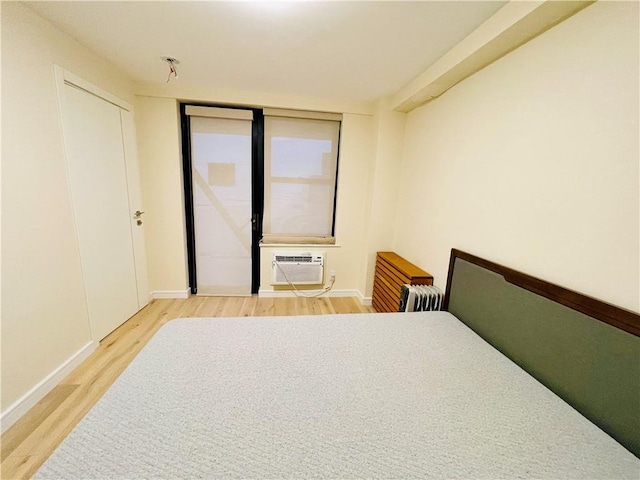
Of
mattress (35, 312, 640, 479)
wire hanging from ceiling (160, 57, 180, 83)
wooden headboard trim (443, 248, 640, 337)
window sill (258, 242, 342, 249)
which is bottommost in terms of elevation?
mattress (35, 312, 640, 479)

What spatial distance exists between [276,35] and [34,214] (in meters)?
1.90

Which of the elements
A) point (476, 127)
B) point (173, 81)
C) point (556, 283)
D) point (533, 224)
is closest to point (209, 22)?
point (173, 81)

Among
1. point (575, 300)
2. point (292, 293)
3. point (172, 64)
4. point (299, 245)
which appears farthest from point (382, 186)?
point (172, 64)

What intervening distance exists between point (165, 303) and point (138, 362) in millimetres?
2033

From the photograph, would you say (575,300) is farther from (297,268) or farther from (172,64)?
(172,64)

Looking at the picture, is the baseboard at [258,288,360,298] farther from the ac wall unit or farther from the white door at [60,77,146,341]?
the white door at [60,77,146,341]

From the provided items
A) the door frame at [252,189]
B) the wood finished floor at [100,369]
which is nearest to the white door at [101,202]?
the wood finished floor at [100,369]

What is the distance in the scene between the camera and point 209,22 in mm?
1571

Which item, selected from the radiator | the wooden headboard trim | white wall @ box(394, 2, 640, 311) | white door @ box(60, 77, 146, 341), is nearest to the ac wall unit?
the radiator

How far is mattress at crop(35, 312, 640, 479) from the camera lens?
2.52 ft

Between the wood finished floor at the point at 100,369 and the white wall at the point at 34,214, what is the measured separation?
0.16 metres

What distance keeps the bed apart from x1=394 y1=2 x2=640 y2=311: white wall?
0.54ft

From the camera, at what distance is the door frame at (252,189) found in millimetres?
2849

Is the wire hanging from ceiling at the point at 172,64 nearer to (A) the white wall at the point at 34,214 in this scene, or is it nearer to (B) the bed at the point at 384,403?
(A) the white wall at the point at 34,214
